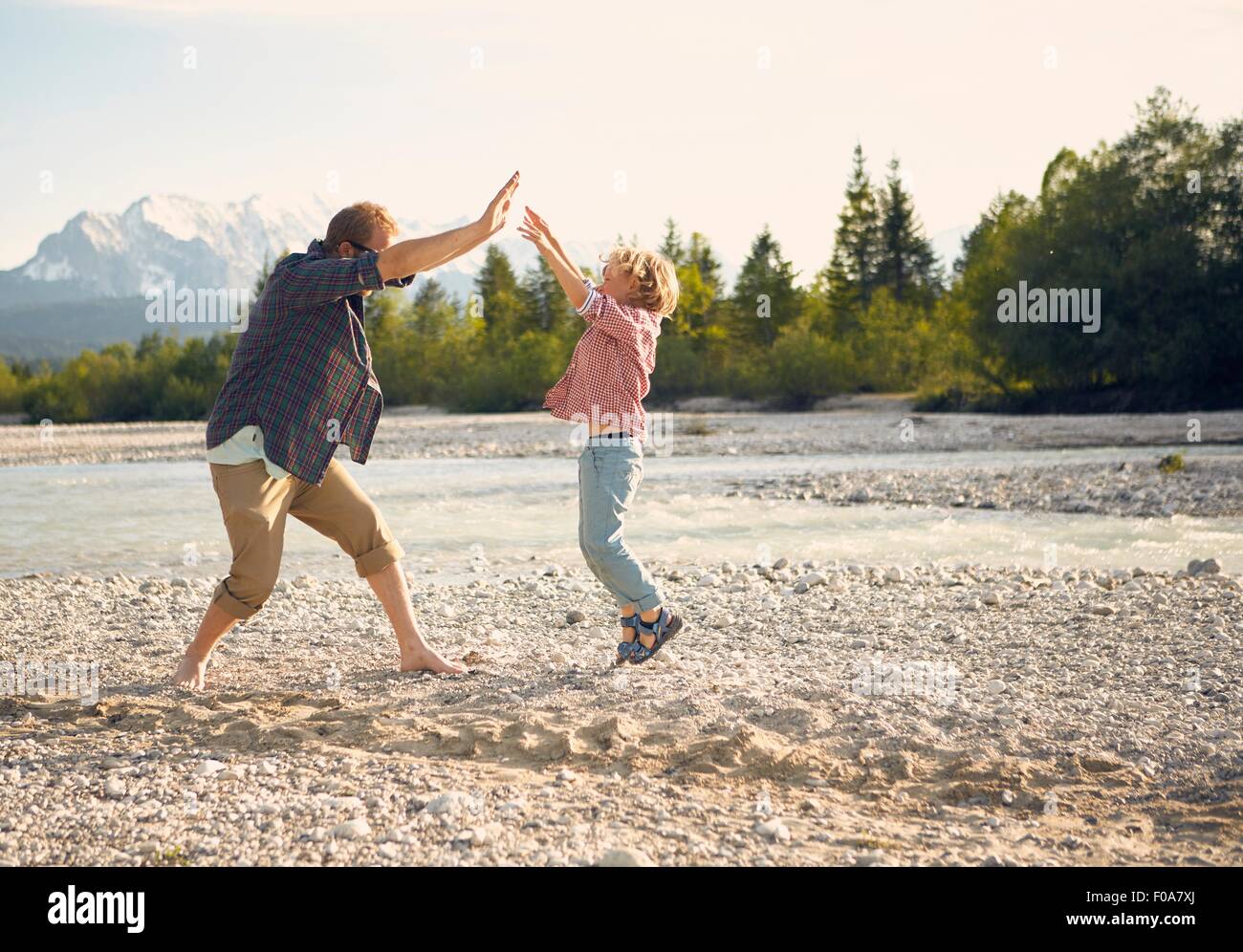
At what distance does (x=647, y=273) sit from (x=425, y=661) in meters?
2.29

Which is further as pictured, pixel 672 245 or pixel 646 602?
pixel 672 245

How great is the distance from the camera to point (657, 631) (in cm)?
568

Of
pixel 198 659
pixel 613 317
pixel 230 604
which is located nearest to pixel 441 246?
pixel 613 317

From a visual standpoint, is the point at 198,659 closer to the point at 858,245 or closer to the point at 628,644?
the point at 628,644

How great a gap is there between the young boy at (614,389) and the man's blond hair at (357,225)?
83cm

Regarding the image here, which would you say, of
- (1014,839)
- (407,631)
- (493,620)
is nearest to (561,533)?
(493,620)

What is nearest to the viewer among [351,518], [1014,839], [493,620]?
[1014,839]

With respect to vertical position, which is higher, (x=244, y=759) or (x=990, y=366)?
(x=990, y=366)

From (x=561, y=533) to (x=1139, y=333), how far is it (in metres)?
34.8

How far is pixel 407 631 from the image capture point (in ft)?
19.2

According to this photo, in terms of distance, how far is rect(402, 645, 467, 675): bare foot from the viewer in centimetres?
588

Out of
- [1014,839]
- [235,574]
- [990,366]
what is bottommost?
[1014,839]
